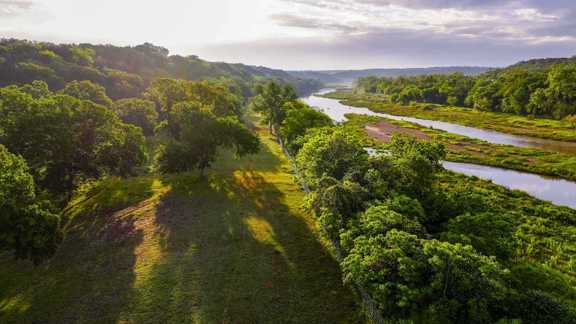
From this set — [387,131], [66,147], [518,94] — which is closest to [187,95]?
[66,147]

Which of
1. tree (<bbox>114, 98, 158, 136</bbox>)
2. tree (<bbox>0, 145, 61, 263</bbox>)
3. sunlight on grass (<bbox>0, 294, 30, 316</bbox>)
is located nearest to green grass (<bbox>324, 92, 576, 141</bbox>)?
tree (<bbox>114, 98, 158, 136</bbox>)

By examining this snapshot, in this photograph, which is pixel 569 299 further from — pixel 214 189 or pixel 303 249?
pixel 214 189

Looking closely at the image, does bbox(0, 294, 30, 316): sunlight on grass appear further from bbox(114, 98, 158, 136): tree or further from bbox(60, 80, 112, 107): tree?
bbox(60, 80, 112, 107): tree

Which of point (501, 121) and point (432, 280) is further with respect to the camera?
point (501, 121)

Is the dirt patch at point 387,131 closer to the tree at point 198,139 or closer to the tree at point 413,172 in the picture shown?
the tree at point 198,139

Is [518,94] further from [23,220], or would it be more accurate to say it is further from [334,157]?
[23,220]

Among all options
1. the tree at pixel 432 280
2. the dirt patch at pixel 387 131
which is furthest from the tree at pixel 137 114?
the tree at pixel 432 280

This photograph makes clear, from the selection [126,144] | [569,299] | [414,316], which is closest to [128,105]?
[126,144]

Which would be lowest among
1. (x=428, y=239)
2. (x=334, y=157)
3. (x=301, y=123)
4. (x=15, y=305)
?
(x=15, y=305)
